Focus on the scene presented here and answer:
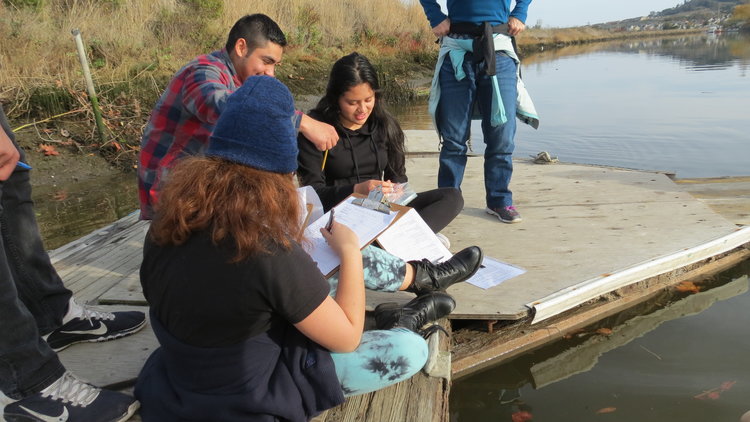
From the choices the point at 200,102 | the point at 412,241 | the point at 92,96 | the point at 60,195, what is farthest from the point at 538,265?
the point at 92,96

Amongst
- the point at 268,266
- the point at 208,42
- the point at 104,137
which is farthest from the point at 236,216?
the point at 208,42

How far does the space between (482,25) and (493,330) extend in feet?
5.95

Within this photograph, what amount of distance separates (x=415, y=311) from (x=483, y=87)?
69.3 inches

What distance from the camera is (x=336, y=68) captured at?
2.94m

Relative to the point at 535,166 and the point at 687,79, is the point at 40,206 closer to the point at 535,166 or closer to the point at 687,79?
the point at 535,166

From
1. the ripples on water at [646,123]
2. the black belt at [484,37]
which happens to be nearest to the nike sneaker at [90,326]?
the black belt at [484,37]

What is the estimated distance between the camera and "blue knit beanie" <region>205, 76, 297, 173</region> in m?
1.39

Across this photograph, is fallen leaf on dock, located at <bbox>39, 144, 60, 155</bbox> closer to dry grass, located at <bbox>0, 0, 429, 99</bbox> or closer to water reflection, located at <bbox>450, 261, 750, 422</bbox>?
dry grass, located at <bbox>0, 0, 429, 99</bbox>

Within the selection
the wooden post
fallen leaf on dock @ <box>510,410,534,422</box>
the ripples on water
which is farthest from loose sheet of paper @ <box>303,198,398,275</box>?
the wooden post

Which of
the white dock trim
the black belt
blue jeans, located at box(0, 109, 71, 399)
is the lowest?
the white dock trim

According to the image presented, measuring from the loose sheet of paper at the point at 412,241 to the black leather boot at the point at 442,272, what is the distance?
0.32 ft

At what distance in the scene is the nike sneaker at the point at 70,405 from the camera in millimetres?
1599

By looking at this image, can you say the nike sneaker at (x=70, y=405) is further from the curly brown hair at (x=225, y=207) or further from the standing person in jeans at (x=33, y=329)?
the curly brown hair at (x=225, y=207)

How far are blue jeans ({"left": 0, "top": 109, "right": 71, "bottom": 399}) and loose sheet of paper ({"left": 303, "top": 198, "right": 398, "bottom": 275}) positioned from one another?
0.81 metres
